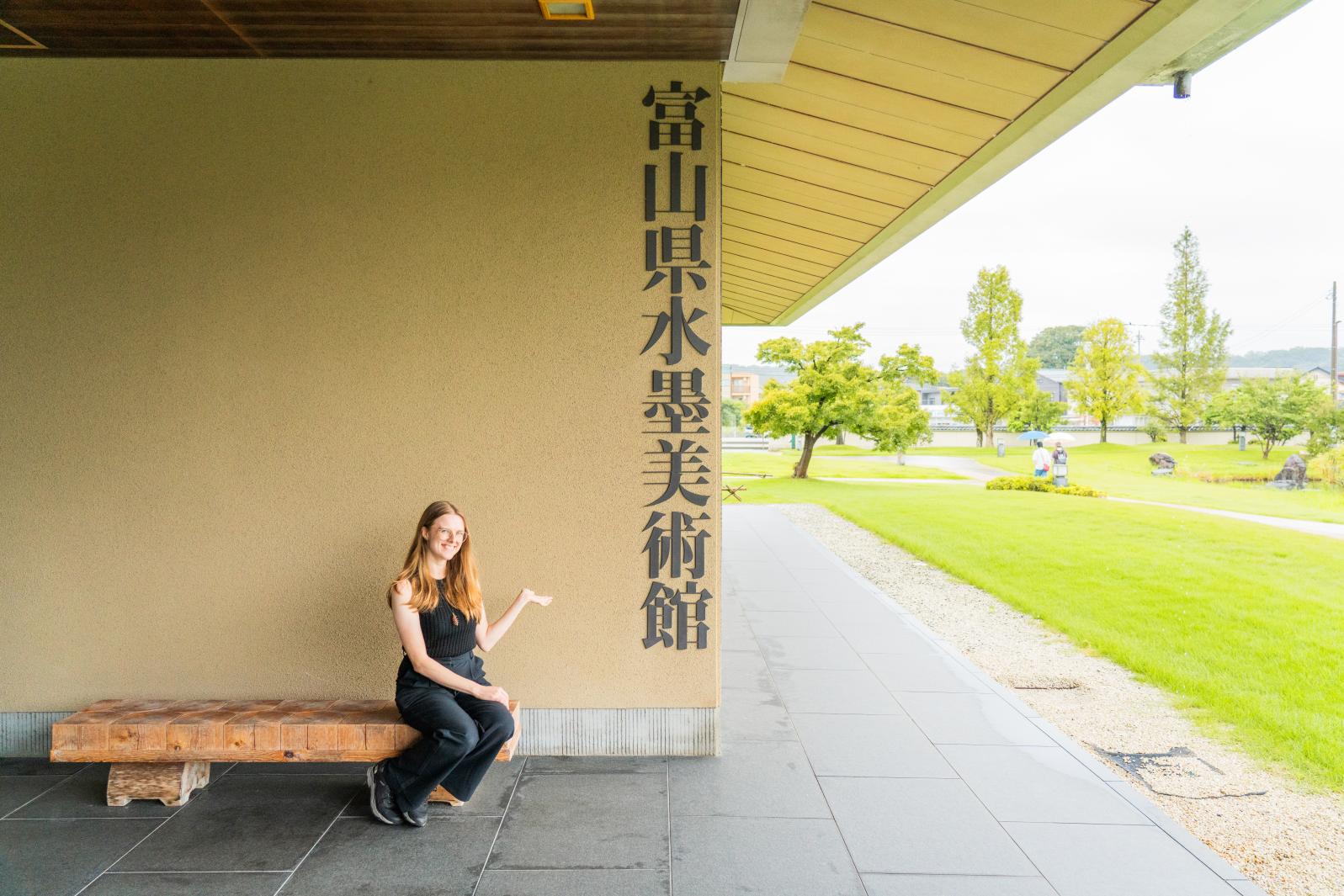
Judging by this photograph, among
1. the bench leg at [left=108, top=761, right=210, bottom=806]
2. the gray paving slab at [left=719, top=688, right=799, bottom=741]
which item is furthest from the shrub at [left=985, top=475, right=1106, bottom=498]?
the bench leg at [left=108, top=761, right=210, bottom=806]

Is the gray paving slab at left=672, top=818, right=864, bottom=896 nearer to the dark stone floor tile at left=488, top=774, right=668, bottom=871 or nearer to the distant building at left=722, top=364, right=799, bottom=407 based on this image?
the dark stone floor tile at left=488, top=774, right=668, bottom=871

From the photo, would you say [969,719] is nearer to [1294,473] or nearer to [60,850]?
[60,850]

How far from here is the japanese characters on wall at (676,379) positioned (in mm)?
3529

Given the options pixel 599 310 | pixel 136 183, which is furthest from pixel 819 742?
pixel 136 183

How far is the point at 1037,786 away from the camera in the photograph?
3408mm

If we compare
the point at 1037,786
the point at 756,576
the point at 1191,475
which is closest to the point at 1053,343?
the point at 1191,475

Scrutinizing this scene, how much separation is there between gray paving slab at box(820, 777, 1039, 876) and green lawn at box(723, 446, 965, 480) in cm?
2262

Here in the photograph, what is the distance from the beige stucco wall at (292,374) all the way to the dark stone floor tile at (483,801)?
41 cm

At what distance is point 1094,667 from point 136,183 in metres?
6.90

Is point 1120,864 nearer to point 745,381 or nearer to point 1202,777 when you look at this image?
point 1202,777

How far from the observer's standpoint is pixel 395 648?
3637mm

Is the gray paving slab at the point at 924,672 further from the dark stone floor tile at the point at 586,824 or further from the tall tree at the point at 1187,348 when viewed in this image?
the tall tree at the point at 1187,348

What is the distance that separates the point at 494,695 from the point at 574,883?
796 mm

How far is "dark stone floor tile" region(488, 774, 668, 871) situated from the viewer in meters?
2.76
